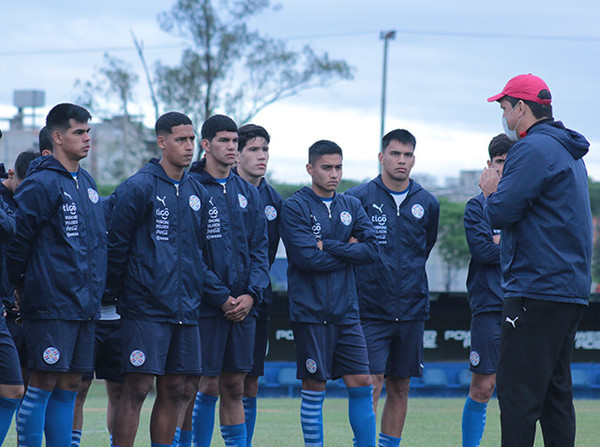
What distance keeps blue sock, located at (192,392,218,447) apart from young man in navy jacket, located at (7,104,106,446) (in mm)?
1153

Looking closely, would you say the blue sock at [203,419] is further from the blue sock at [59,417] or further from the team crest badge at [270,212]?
the team crest badge at [270,212]

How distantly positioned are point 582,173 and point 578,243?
443mm

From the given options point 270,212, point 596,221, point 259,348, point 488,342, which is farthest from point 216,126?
point 596,221

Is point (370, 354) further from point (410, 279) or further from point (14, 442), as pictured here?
point (14, 442)

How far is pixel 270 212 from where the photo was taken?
7.36 meters

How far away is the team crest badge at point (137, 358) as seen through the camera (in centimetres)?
580

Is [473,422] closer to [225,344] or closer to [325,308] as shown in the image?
[325,308]

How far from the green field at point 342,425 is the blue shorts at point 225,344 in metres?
2.72

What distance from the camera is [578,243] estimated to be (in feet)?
17.3

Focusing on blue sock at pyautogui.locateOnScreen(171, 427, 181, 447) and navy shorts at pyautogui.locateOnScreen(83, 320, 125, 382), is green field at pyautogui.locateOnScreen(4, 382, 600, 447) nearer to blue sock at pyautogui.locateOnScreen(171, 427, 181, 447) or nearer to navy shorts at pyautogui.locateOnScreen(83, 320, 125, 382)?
navy shorts at pyautogui.locateOnScreen(83, 320, 125, 382)

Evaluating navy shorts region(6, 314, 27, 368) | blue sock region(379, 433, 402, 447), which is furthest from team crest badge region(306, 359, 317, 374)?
navy shorts region(6, 314, 27, 368)

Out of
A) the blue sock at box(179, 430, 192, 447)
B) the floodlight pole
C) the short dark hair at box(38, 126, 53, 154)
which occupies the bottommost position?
the blue sock at box(179, 430, 192, 447)

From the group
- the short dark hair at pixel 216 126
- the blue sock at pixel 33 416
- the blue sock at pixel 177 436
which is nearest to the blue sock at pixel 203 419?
the blue sock at pixel 177 436

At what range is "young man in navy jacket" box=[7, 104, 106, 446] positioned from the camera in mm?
5609
